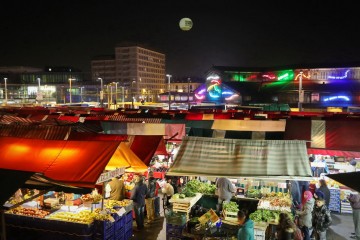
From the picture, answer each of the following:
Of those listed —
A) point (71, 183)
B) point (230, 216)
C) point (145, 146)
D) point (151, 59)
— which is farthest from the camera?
point (151, 59)

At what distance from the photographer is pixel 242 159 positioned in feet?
26.3

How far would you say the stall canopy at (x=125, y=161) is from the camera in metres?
9.36

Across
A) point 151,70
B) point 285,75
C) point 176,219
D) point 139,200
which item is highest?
point 151,70

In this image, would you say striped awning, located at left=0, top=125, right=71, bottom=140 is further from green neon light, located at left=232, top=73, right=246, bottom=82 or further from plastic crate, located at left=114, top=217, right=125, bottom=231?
green neon light, located at left=232, top=73, right=246, bottom=82

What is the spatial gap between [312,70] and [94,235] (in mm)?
54171

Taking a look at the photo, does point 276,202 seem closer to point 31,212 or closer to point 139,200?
point 139,200

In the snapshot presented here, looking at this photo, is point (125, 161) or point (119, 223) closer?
point (125, 161)

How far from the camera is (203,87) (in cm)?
6775

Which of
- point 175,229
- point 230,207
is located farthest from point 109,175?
point 230,207

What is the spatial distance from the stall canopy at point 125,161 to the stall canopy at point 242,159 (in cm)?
172

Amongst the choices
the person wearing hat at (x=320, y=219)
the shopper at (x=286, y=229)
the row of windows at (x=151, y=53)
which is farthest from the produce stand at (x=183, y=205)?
the row of windows at (x=151, y=53)

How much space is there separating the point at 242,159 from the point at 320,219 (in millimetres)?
3915

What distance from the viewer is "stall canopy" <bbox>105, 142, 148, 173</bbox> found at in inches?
368

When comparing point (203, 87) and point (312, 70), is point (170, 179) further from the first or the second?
point (203, 87)
